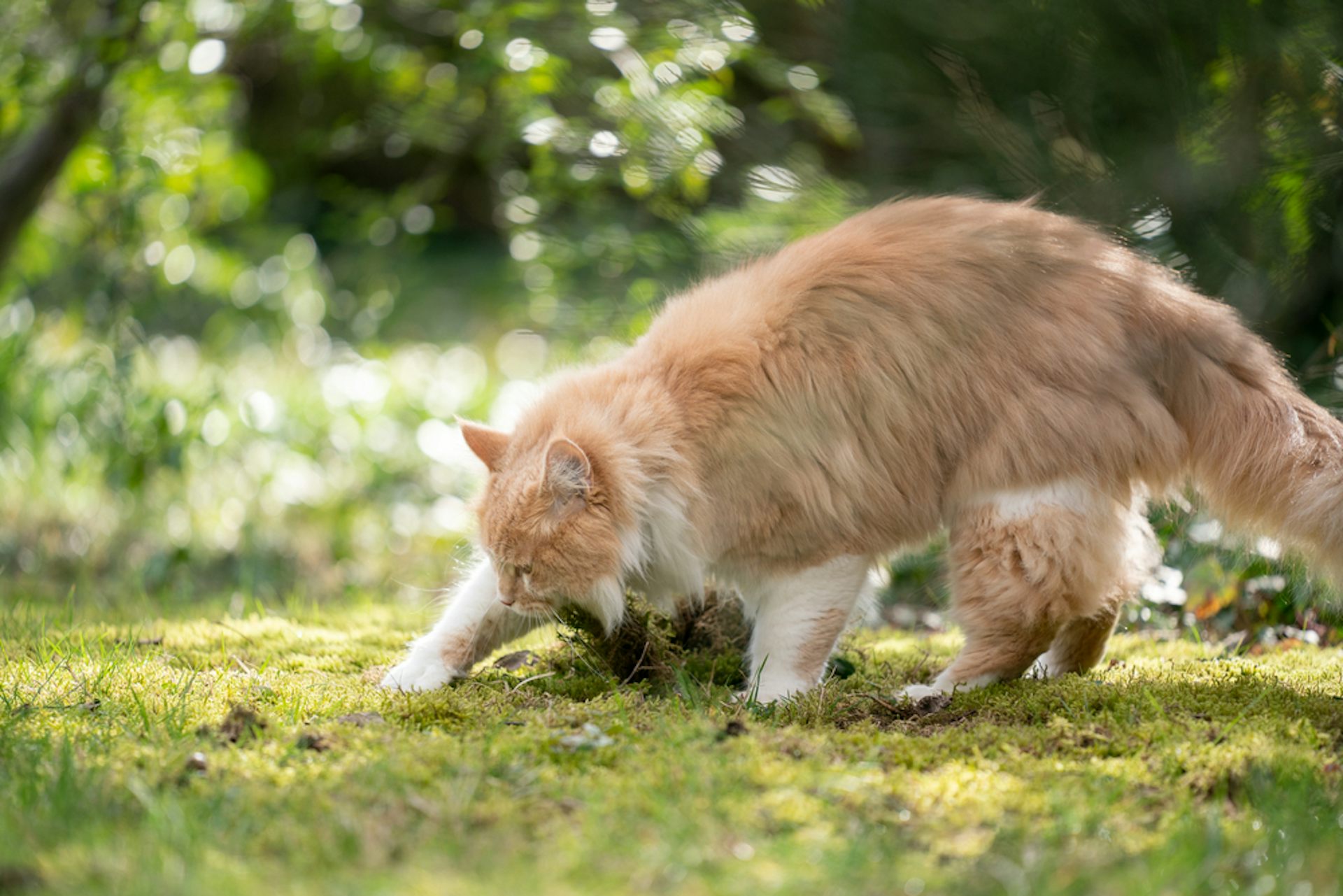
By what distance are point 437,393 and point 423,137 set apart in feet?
6.25

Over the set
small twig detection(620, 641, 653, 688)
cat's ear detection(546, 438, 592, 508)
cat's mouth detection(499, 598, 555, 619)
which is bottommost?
small twig detection(620, 641, 653, 688)

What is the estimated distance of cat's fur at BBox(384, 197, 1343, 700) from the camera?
320cm

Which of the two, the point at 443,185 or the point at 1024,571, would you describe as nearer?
the point at 1024,571

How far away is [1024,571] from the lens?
10.4 feet

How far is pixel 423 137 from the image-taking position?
20.4 feet

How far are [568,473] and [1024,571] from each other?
132cm

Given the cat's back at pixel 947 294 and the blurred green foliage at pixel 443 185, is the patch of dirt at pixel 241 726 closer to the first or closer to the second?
the blurred green foliage at pixel 443 185

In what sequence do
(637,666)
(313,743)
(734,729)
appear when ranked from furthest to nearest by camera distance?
(637,666)
(734,729)
(313,743)

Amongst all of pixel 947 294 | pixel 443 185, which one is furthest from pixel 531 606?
pixel 443 185

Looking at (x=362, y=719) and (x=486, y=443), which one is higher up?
(x=486, y=443)

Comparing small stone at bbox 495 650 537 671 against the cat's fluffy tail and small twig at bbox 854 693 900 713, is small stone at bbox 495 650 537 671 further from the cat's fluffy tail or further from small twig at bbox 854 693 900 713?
the cat's fluffy tail

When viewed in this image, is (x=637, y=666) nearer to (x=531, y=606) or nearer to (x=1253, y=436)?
(x=531, y=606)

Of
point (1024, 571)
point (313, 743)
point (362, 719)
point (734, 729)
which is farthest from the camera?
point (1024, 571)

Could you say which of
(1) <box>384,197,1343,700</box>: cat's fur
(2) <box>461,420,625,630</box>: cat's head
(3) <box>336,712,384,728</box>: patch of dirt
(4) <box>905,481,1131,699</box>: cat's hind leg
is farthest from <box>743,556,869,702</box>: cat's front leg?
(3) <box>336,712,384,728</box>: patch of dirt
